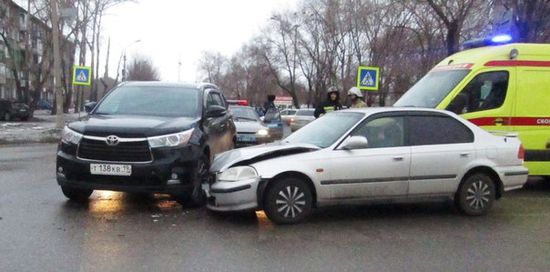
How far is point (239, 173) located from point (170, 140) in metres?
1.09

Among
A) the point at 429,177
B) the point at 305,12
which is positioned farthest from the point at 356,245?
the point at 305,12

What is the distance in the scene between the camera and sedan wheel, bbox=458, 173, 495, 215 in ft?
24.0

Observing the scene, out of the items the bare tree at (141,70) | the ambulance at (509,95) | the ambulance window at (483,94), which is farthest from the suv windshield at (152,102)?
the bare tree at (141,70)

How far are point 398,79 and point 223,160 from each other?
123 feet

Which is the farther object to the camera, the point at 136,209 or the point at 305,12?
the point at 305,12

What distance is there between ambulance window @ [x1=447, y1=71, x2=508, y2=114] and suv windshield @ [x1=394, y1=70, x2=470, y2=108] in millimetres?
214

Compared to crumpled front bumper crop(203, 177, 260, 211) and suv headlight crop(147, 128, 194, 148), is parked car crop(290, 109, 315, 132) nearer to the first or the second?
suv headlight crop(147, 128, 194, 148)

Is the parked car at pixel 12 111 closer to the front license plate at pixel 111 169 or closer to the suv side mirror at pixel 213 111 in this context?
the suv side mirror at pixel 213 111

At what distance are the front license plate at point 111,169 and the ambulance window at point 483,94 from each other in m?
5.13

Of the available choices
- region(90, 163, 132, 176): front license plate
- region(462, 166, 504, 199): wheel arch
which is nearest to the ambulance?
region(462, 166, 504, 199): wheel arch

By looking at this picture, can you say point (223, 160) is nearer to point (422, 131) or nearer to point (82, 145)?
point (82, 145)

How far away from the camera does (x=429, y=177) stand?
708cm

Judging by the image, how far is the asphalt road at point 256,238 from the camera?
5199 millimetres

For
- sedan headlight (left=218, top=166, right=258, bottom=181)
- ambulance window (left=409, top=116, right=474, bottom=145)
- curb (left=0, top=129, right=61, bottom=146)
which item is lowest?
curb (left=0, top=129, right=61, bottom=146)
